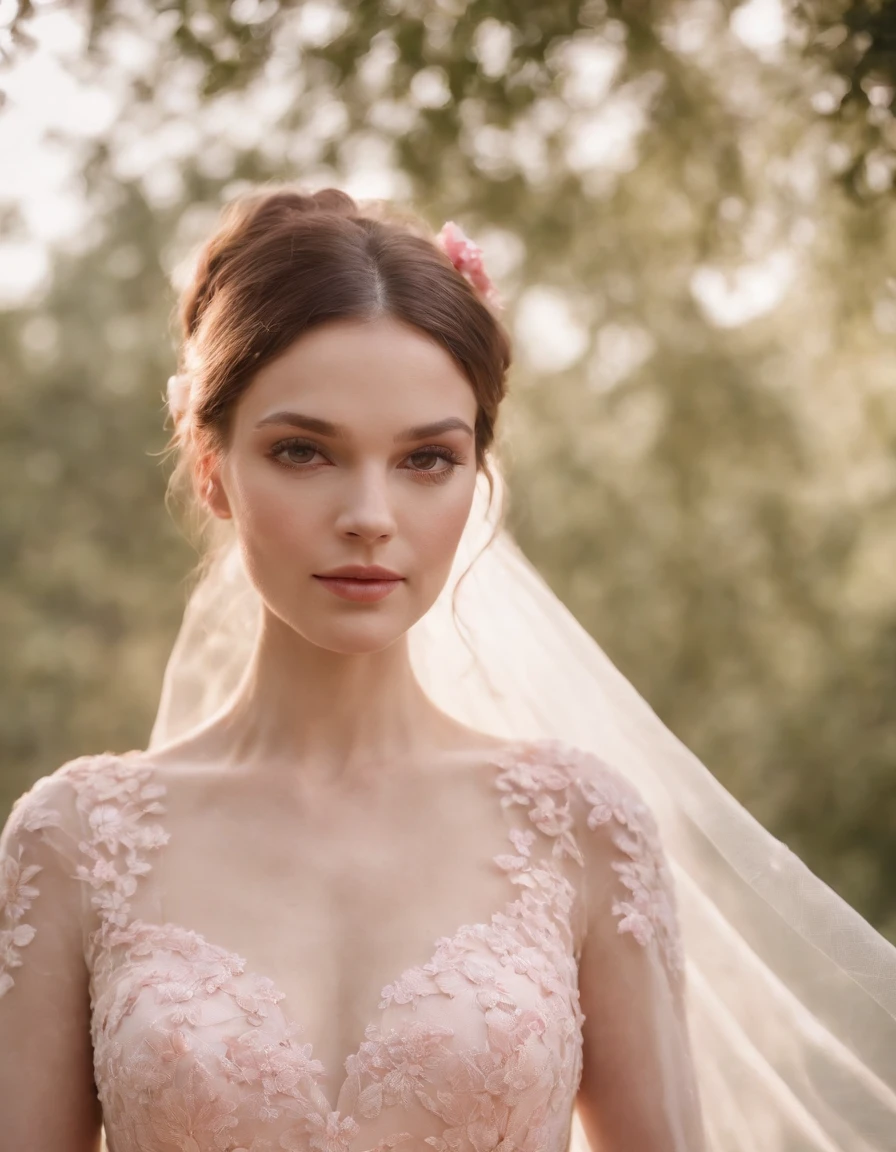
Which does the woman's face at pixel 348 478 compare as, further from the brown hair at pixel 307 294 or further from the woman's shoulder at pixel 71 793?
the woman's shoulder at pixel 71 793

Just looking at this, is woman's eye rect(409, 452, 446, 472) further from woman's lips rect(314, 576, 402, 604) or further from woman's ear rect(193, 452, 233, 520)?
woman's ear rect(193, 452, 233, 520)

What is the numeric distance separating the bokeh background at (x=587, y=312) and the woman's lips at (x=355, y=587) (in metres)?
0.66

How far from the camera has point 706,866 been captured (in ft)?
7.97

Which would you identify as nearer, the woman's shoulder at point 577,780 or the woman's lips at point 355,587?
the woman's lips at point 355,587

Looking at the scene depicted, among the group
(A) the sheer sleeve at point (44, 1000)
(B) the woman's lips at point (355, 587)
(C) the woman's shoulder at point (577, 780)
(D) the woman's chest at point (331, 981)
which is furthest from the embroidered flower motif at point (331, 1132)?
(B) the woman's lips at point (355, 587)

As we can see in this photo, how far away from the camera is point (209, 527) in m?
2.72

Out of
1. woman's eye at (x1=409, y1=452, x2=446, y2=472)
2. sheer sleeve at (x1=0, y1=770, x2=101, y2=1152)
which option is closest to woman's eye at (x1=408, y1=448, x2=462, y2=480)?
woman's eye at (x1=409, y1=452, x2=446, y2=472)

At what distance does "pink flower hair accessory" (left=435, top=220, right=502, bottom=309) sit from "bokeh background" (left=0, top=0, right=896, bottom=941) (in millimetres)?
293

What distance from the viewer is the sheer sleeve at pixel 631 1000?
7.16ft

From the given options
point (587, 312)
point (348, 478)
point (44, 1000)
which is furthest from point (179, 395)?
point (587, 312)

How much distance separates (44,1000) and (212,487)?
859 mm

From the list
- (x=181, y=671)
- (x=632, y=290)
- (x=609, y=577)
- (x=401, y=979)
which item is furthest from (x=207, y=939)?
(x=609, y=577)

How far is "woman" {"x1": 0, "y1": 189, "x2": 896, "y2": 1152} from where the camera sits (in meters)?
1.99

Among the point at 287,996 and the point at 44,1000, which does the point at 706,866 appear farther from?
the point at 44,1000
